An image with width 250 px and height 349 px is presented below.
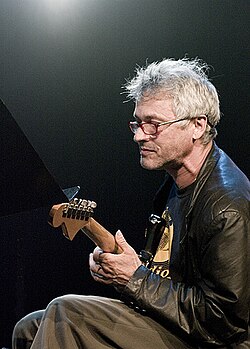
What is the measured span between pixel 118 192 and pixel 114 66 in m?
0.52

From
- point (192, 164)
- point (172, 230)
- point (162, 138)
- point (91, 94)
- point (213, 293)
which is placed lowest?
point (213, 293)

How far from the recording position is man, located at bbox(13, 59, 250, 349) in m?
1.53

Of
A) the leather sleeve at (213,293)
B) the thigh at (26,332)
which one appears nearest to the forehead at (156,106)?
the leather sleeve at (213,293)

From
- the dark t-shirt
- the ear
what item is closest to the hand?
the dark t-shirt

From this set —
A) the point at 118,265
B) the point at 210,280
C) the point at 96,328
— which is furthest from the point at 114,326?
the point at 210,280

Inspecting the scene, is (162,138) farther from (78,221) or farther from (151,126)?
(78,221)

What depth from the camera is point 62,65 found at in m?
2.69

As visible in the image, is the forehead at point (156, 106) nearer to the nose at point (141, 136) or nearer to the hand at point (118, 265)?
the nose at point (141, 136)

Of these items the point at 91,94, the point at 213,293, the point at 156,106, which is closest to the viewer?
the point at 213,293

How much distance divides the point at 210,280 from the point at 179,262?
0.55ft

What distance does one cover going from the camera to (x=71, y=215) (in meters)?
1.63

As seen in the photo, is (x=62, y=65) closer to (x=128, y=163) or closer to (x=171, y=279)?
(x=128, y=163)

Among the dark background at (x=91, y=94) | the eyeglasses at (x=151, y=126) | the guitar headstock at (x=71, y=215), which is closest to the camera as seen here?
the guitar headstock at (x=71, y=215)

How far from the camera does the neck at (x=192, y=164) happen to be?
180 centimetres
